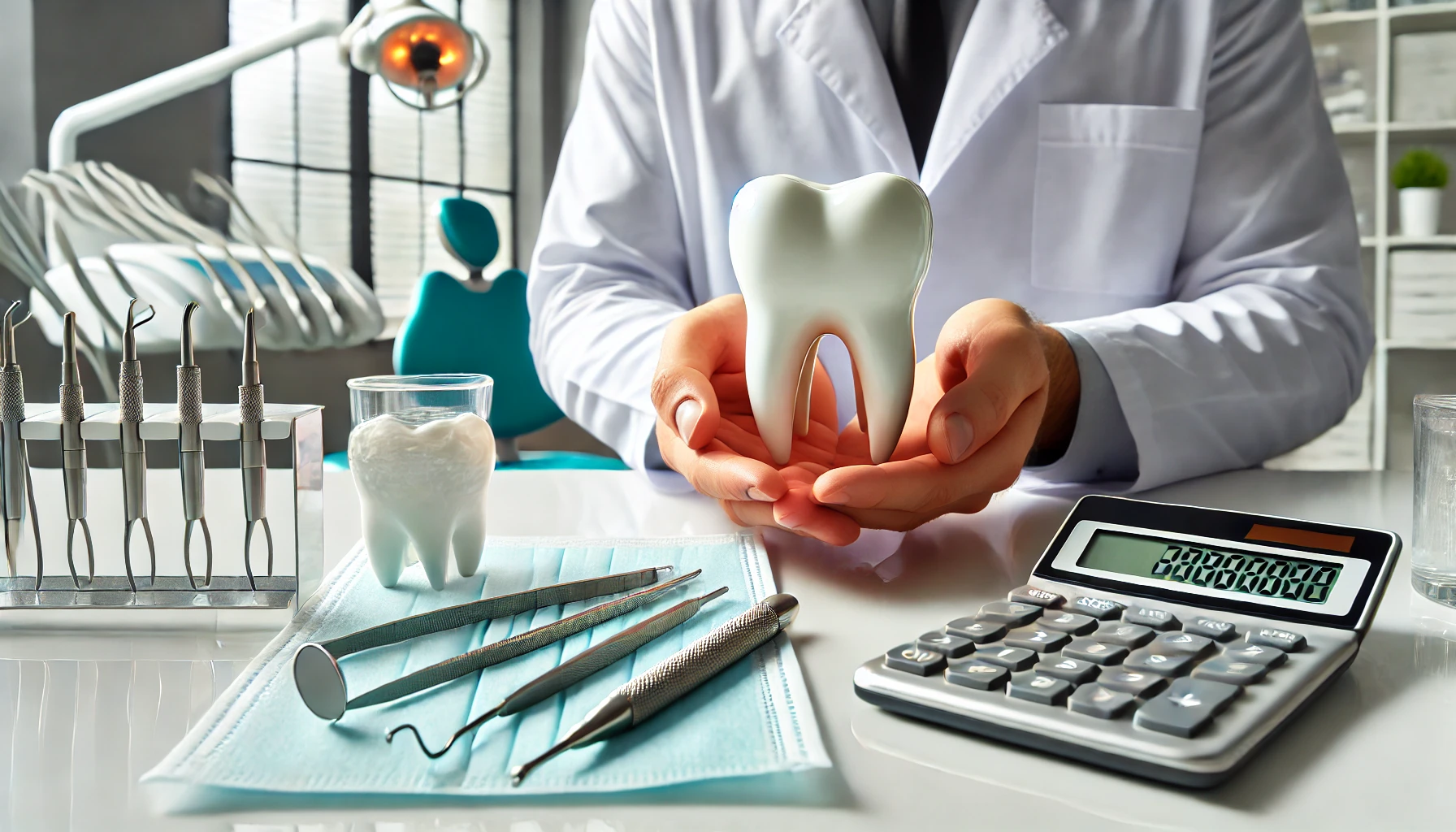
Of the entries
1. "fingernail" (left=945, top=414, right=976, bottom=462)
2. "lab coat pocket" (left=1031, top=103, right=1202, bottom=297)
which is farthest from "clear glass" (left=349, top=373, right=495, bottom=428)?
"lab coat pocket" (left=1031, top=103, right=1202, bottom=297)

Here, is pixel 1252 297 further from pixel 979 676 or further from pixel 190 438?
pixel 190 438

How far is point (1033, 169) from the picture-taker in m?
0.94

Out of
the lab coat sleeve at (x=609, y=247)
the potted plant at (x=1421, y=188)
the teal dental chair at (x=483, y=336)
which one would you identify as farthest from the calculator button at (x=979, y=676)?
the potted plant at (x=1421, y=188)

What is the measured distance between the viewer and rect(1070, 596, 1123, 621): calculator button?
1.26 ft

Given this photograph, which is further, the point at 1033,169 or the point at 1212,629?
the point at 1033,169

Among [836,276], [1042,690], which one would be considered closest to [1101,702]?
[1042,690]

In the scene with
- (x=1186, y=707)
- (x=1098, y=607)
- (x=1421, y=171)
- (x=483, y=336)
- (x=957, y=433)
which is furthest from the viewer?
(x=1421, y=171)

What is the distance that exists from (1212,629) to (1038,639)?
0.07 meters

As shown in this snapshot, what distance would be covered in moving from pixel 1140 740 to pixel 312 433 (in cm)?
37

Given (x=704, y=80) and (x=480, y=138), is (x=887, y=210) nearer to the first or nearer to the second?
(x=704, y=80)

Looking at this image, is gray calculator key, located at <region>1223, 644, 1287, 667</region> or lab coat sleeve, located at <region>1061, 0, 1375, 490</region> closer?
gray calculator key, located at <region>1223, 644, 1287, 667</region>

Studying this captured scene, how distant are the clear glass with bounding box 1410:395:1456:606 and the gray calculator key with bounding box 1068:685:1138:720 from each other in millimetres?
255

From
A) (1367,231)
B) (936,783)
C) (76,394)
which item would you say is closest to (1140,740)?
(936,783)

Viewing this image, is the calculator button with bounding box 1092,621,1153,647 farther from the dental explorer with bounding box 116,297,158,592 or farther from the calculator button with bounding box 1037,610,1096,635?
the dental explorer with bounding box 116,297,158,592
